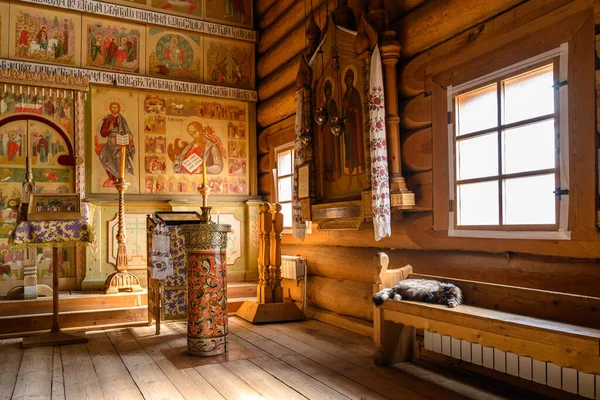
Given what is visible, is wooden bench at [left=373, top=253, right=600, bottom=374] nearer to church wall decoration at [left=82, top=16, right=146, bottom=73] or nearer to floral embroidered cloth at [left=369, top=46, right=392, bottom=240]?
floral embroidered cloth at [left=369, top=46, right=392, bottom=240]

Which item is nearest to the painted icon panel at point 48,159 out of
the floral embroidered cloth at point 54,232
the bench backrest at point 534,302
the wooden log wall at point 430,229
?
the floral embroidered cloth at point 54,232

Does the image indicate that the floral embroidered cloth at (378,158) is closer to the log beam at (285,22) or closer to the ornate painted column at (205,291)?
the ornate painted column at (205,291)

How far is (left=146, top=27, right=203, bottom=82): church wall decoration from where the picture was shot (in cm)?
812

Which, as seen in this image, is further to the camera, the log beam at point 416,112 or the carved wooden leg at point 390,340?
the log beam at point 416,112

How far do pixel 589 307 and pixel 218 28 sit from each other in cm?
726

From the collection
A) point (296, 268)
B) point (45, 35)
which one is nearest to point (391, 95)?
point (296, 268)

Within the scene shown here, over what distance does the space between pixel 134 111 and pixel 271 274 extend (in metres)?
3.50

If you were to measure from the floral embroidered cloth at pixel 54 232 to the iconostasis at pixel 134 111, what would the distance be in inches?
69.8

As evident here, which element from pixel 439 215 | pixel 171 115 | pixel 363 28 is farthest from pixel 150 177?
pixel 439 215

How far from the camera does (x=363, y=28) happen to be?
5.15 m

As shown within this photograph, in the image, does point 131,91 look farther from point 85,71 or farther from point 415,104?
point 415,104

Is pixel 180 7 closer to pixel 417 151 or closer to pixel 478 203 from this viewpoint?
pixel 417 151

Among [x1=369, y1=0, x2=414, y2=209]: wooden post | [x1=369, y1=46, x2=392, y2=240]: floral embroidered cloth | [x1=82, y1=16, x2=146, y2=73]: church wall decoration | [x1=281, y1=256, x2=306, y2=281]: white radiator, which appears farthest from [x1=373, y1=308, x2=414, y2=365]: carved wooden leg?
[x1=82, y1=16, x2=146, y2=73]: church wall decoration

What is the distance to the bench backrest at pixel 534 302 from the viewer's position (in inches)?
126
